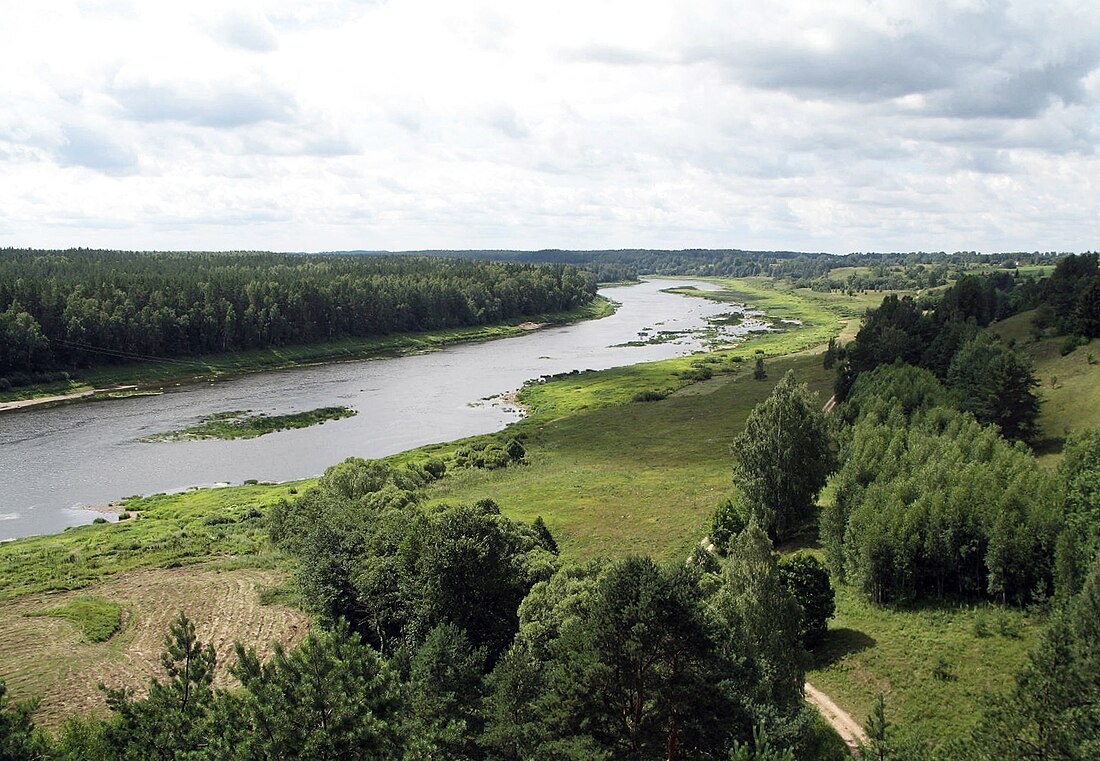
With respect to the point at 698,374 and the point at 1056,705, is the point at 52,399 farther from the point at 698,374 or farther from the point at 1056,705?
Answer: the point at 1056,705

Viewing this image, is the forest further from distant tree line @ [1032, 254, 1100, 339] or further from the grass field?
distant tree line @ [1032, 254, 1100, 339]

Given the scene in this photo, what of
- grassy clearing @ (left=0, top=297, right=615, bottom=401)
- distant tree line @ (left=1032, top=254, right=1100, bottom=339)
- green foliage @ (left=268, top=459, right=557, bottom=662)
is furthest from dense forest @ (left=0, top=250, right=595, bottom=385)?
distant tree line @ (left=1032, top=254, right=1100, bottom=339)

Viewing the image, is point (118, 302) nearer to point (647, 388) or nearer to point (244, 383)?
point (244, 383)

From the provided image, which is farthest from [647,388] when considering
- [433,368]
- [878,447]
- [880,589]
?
→ [880,589]

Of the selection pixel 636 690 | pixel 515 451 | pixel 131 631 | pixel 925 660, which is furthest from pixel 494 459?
pixel 636 690

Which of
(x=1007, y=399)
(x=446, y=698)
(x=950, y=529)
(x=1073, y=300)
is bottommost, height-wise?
(x=446, y=698)

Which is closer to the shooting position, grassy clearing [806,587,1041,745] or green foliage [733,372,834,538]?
grassy clearing [806,587,1041,745]

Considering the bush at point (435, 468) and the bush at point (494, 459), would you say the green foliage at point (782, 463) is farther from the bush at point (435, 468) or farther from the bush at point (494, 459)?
the bush at point (435, 468)
